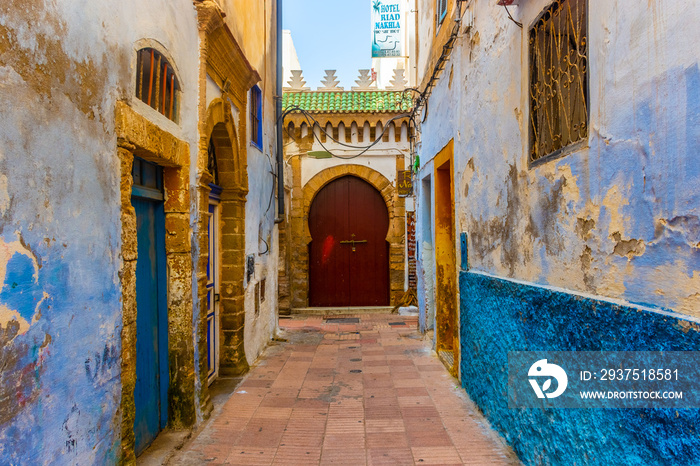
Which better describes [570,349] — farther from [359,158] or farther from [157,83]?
[359,158]

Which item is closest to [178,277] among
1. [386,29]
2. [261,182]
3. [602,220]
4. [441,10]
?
[602,220]

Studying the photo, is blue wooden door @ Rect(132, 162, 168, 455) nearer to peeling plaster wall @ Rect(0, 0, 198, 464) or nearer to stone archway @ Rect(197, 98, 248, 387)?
peeling plaster wall @ Rect(0, 0, 198, 464)

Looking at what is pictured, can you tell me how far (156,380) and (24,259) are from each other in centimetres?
209

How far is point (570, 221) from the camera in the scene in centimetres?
256

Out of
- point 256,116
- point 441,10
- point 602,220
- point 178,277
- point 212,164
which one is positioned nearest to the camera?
point 602,220

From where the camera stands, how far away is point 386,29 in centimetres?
1026

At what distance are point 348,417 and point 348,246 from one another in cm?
706

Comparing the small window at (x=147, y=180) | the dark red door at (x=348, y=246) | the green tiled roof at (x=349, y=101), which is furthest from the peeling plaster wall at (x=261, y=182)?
the dark red door at (x=348, y=246)

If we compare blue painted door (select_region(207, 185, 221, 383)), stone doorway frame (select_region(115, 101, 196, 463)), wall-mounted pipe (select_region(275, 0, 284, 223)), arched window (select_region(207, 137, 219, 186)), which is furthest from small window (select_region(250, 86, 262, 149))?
stone doorway frame (select_region(115, 101, 196, 463))

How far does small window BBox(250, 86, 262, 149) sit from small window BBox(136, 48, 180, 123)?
2.70 m

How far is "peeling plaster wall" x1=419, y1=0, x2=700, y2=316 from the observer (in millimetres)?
1727

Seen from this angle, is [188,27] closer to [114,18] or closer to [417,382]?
[114,18]

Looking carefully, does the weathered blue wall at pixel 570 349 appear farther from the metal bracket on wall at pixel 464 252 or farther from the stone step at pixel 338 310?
the stone step at pixel 338 310

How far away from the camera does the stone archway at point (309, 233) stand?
10852 mm
